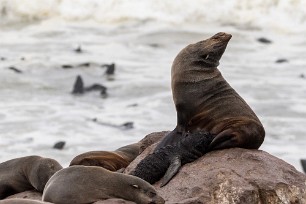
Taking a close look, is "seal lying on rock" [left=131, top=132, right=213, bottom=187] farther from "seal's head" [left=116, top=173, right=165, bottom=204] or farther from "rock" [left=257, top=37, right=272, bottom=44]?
"rock" [left=257, top=37, right=272, bottom=44]

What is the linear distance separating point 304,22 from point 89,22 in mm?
5617

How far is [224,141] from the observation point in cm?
673

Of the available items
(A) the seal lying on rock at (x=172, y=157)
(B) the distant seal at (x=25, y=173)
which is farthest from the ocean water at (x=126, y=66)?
(A) the seal lying on rock at (x=172, y=157)

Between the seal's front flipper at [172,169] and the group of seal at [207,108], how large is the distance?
0.02 meters

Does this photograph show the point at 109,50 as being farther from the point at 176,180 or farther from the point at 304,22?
the point at 176,180

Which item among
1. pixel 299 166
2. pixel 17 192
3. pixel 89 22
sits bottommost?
pixel 89 22

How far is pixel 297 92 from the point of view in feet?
55.1

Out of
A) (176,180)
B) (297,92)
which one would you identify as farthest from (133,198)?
(297,92)

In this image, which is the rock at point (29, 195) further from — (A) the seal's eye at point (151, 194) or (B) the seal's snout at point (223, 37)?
(B) the seal's snout at point (223, 37)

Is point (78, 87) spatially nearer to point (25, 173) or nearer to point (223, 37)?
point (25, 173)

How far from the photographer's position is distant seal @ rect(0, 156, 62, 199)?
7786 mm

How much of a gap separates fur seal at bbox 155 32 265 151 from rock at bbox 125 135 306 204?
8.2 inches

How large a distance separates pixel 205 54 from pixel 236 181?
5.13ft

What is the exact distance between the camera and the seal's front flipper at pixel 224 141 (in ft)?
22.0
